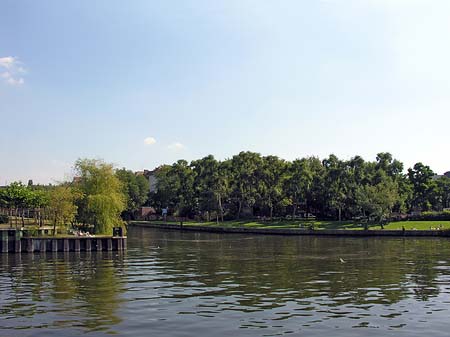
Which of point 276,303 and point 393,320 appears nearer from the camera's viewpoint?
point 393,320

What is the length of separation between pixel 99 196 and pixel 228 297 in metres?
45.4

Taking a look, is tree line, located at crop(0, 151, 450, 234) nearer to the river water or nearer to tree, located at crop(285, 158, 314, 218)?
tree, located at crop(285, 158, 314, 218)

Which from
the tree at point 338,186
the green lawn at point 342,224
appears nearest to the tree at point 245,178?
the green lawn at point 342,224

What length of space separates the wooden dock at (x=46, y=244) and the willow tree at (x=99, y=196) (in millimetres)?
7725

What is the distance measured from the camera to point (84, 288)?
112ft

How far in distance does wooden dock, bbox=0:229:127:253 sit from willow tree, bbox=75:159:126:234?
7.72 meters

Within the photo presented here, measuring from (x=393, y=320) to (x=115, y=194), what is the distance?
182 feet

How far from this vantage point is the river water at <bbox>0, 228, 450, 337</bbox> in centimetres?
2292

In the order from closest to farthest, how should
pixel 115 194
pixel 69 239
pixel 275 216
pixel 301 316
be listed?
pixel 301 316, pixel 69 239, pixel 115 194, pixel 275 216

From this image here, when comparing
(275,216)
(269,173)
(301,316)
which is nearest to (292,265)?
(301,316)

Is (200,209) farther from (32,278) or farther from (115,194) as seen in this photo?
(32,278)

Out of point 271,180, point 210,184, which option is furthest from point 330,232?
point 210,184

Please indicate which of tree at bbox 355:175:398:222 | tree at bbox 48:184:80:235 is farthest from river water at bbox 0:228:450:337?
tree at bbox 355:175:398:222

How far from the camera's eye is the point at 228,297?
99.2ft
